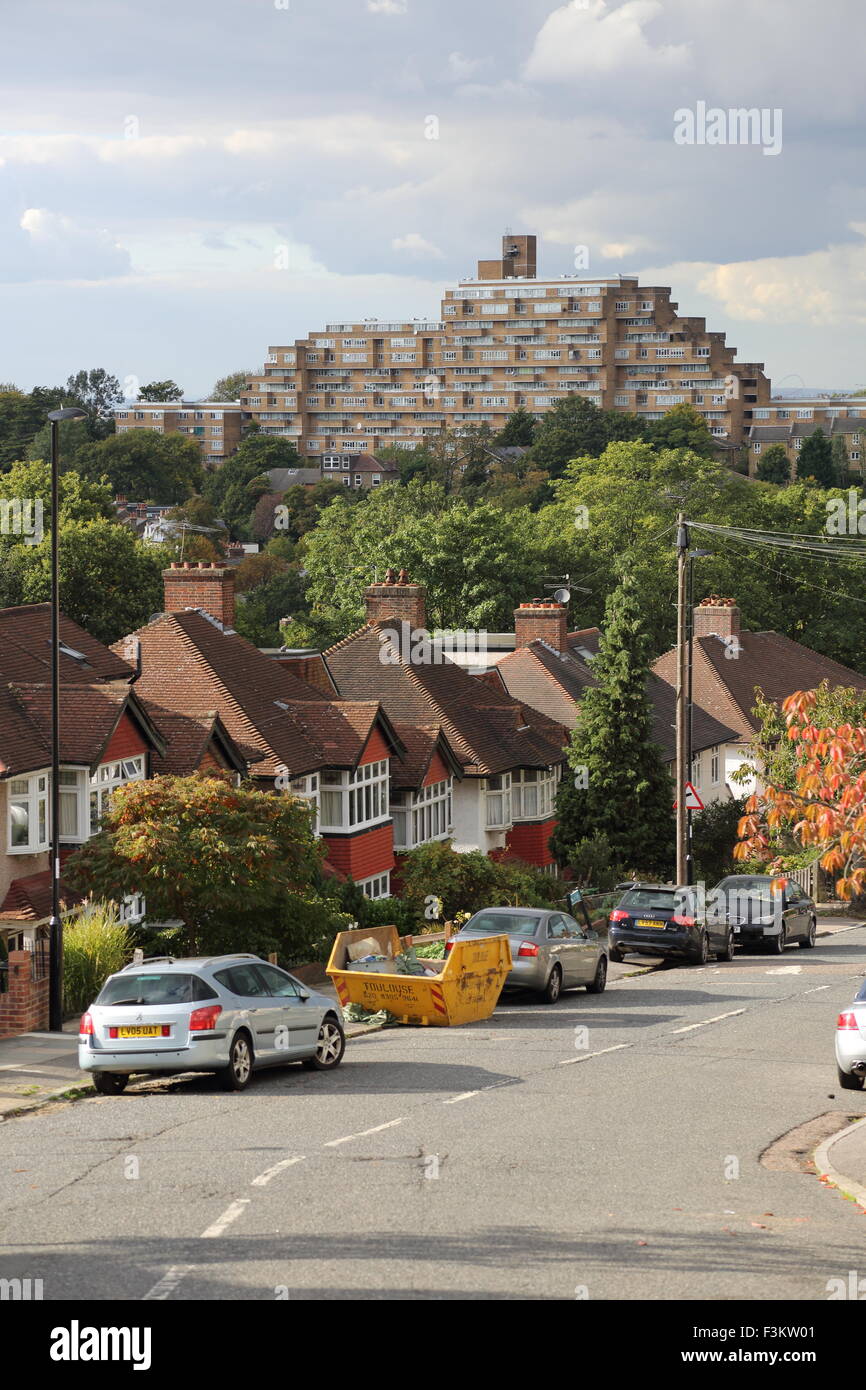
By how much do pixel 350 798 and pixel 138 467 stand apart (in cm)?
12667

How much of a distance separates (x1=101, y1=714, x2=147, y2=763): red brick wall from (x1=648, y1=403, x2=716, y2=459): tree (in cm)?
13015

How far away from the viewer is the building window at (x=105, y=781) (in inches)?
1186

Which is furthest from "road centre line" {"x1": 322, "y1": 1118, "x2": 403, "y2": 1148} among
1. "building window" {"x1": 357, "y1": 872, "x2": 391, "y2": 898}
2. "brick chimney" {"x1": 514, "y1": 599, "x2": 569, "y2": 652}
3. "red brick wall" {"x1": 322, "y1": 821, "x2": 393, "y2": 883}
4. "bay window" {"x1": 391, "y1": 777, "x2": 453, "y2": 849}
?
"brick chimney" {"x1": 514, "y1": 599, "x2": 569, "y2": 652}

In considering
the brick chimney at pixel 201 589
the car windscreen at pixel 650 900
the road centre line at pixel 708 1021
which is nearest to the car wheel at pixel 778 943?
the car windscreen at pixel 650 900

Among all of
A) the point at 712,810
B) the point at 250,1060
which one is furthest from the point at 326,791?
the point at 250,1060

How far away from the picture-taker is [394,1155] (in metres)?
14.3

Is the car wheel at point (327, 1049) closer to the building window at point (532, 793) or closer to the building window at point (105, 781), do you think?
the building window at point (105, 781)

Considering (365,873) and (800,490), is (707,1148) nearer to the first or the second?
(365,873)

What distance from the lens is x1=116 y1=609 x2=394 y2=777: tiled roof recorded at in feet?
119

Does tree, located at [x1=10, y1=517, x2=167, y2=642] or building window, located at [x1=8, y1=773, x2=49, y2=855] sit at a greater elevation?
tree, located at [x1=10, y1=517, x2=167, y2=642]

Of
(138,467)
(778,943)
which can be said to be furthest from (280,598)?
(778,943)

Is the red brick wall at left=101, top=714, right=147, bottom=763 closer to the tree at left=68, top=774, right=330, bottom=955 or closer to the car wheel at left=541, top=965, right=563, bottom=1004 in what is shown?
the tree at left=68, top=774, right=330, bottom=955

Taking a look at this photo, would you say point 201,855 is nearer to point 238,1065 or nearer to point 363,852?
point 238,1065

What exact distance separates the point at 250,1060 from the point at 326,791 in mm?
19833
